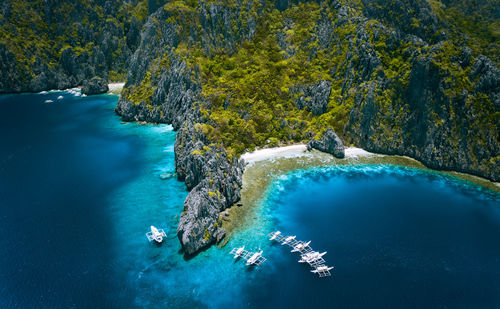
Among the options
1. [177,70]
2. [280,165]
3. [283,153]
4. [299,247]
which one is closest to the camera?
[299,247]

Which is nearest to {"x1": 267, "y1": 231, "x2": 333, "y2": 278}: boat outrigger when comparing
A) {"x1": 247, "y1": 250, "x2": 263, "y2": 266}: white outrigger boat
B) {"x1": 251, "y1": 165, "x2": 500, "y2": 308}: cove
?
{"x1": 251, "y1": 165, "x2": 500, "y2": 308}: cove

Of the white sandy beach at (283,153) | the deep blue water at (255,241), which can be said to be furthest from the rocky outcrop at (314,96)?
the deep blue water at (255,241)

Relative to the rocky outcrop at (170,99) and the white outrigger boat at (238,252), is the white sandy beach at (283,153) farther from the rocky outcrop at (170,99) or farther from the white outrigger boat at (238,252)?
the white outrigger boat at (238,252)

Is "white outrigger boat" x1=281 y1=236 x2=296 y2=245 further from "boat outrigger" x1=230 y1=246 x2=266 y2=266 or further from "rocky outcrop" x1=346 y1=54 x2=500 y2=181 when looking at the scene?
"rocky outcrop" x1=346 y1=54 x2=500 y2=181

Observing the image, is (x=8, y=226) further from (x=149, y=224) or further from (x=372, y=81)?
(x=372, y=81)

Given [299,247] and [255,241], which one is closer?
[299,247]

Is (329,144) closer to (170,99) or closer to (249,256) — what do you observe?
(249,256)

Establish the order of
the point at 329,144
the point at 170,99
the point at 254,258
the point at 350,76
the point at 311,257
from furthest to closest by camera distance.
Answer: the point at 170,99 < the point at 350,76 < the point at 329,144 < the point at 254,258 < the point at 311,257

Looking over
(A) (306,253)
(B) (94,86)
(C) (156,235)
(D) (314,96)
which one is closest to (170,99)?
(D) (314,96)
